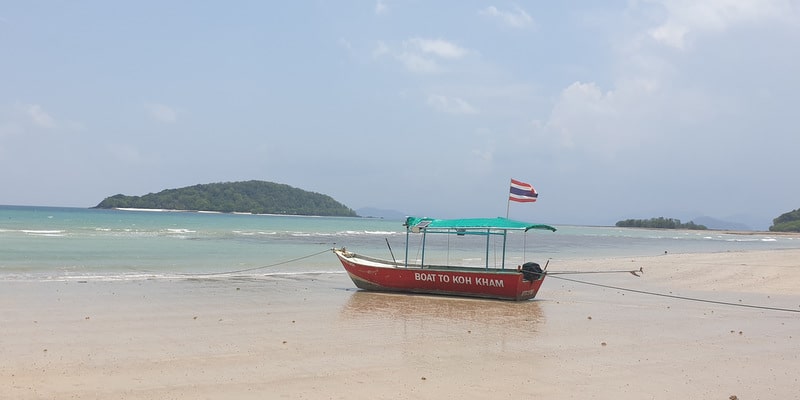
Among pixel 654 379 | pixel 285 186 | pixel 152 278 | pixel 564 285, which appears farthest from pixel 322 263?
pixel 285 186

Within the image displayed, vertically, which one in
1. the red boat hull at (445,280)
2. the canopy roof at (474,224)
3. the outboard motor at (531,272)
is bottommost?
the red boat hull at (445,280)

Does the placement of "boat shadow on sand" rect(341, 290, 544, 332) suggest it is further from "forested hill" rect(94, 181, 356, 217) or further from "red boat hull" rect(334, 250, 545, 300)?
"forested hill" rect(94, 181, 356, 217)

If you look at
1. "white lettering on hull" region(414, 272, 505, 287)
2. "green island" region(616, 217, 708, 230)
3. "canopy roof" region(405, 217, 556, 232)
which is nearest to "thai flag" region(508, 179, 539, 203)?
"canopy roof" region(405, 217, 556, 232)

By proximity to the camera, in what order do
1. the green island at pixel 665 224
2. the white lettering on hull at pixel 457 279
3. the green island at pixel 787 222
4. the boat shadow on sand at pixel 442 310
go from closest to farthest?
1. the boat shadow on sand at pixel 442 310
2. the white lettering on hull at pixel 457 279
3. the green island at pixel 787 222
4. the green island at pixel 665 224

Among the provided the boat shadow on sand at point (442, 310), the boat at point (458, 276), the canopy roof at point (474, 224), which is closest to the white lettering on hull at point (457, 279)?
the boat at point (458, 276)

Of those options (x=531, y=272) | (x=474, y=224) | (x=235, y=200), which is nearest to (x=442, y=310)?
(x=531, y=272)

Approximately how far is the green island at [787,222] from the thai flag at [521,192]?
11975cm

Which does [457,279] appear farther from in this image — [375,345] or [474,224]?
[375,345]

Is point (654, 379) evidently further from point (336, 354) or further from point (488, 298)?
point (488, 298)

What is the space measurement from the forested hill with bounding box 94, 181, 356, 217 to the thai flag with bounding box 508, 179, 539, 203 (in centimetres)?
13819

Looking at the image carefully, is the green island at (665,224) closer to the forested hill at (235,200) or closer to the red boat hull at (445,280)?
Answer: the forested hill at (235,200)

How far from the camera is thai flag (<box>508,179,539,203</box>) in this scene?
53.5 feet

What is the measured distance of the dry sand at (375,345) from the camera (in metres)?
7.54

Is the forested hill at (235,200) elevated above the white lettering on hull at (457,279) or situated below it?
above
